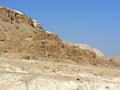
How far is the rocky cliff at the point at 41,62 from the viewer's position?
1211 inches

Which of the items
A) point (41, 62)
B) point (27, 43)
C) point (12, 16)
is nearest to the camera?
point (41, 62)

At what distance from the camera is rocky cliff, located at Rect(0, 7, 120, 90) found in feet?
101

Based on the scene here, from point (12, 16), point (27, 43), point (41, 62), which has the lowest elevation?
point (41, 62)

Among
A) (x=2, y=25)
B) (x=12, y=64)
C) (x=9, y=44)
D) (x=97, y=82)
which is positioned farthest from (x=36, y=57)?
(x=97, y=82)

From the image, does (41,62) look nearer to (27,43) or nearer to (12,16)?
(27,43)

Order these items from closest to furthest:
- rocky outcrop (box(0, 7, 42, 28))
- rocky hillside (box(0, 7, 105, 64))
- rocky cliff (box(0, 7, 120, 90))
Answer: rocky cliff (box(0, 7, 120, 90))
rocky hillside (box(0, 7, 105, 64))
rocky outcrop (box(0, 7, 42, 28))

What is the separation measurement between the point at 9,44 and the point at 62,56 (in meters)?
9.65

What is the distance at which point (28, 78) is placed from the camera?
31.0 meters

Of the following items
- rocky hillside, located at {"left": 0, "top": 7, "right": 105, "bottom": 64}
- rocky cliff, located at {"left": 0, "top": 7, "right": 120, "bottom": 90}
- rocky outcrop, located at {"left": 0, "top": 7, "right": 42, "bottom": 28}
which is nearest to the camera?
rocky cliff, located at {"left": 0, "top": 7, "right": 120, "bottom": 90}

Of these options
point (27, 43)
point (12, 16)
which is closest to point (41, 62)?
point (27, 43)

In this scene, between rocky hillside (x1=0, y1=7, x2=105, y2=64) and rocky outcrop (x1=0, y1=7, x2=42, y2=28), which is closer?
rocky hillside (x1=0, y1=7, x2=105, y2=64)

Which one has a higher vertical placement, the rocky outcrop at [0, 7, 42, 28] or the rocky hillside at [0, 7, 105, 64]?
the rocky outcrop at [0, 7, 42, 28]

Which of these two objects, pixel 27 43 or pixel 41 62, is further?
pixel 27 43

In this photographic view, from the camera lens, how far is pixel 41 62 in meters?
56.8
